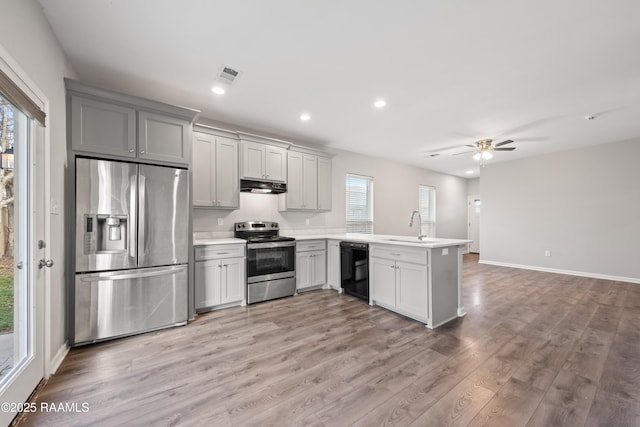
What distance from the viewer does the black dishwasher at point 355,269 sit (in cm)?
370

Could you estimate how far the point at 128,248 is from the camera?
2.61 meters

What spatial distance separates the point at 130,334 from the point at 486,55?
4480 millimetres

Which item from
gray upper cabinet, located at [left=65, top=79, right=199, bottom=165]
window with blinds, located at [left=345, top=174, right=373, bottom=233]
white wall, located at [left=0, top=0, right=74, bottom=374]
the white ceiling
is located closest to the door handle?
white wall, located at [left=0, top=0, right=74, bottom=374]

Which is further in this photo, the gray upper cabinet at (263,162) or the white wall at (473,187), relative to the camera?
the white wall at (473,187)

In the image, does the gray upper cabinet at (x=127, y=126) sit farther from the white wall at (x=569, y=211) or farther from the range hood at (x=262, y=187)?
the white wall at (x=569, y=211)

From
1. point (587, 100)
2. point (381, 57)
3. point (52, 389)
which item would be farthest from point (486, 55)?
point (52, 389)

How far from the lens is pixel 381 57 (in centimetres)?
241

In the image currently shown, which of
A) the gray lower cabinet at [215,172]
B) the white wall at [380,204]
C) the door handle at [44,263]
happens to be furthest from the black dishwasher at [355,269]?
the door handle at [44,263]

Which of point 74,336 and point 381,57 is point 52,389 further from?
point 381,57

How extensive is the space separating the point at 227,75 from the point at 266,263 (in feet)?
8.12

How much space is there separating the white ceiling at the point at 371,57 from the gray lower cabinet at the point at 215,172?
1.56ft

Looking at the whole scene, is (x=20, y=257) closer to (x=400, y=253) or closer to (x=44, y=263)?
(x=44, y=263)

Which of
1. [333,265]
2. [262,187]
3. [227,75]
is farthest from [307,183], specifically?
[227,75]

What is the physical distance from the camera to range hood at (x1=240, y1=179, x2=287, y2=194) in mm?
3910
